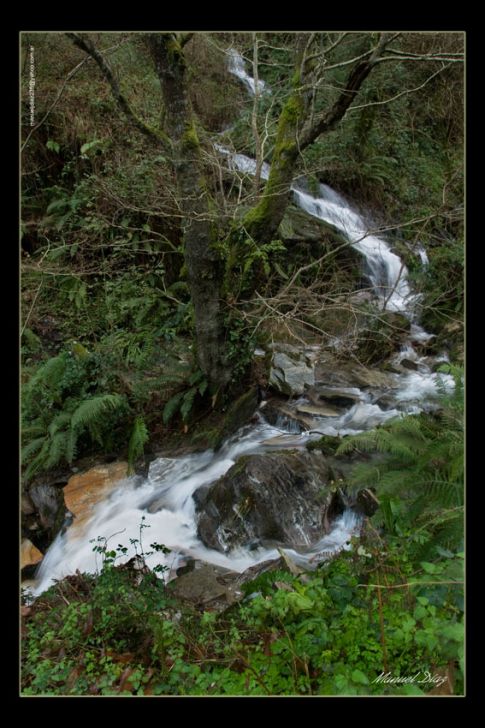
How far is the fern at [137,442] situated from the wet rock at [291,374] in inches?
64.5

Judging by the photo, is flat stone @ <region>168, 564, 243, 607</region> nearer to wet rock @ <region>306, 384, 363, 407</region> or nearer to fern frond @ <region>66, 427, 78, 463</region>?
fern frond @ <region>66, 427, 78, 463</region>

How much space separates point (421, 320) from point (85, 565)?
5.28m

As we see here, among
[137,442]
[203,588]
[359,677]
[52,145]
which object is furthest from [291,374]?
[52,145]

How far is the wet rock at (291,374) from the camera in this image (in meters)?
5.60

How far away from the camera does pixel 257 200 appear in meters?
5.60

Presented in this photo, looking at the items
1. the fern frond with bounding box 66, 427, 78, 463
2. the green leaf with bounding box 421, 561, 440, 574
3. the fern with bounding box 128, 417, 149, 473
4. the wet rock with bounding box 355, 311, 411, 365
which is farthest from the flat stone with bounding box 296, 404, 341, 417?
the green leaf with bounding box 421, 561, 440, 574

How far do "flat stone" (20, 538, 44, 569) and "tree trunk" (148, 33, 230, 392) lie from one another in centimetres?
250

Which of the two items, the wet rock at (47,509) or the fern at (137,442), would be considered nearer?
the wet rock at (47,509)

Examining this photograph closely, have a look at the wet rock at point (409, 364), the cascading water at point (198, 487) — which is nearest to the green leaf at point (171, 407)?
the cascading water at point (198, 487)

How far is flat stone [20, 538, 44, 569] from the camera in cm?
409

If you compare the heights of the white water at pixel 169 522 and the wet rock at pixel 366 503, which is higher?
the wet rock at pixel 366 503

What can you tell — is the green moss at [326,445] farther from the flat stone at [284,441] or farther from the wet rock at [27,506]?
the wet rock at [27,506]

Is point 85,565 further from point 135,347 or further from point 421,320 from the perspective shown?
point 421,320
